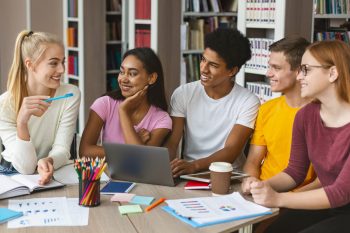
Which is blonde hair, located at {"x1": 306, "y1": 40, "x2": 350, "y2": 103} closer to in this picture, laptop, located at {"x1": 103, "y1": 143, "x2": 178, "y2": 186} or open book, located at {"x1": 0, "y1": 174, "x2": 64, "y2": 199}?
laptop, located at {"x1": 103, "y1": 143, "x2": 178, "y2": 186}

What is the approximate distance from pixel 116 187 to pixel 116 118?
714 mm

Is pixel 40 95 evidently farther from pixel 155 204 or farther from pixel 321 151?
pixel 321 151

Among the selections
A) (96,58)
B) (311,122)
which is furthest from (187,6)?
(311,122)

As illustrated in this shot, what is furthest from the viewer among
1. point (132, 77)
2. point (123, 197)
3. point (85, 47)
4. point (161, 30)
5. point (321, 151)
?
point (85, 47)

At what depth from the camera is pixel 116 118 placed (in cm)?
255

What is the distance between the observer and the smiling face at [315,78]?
1.94 meters

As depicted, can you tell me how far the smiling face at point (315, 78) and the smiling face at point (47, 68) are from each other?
3.65 ft

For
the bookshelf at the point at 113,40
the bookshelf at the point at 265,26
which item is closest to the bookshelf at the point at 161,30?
the bookshelf at the point at 265,26

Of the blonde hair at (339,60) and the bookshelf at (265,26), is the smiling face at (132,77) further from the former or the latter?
the bookshelf at (265,26)

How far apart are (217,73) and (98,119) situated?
2.15 feet

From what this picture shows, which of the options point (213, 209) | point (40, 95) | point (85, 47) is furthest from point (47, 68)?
point (85, 47)

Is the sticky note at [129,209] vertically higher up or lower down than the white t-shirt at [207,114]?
lower down

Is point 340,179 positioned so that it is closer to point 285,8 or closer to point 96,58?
point 285,8

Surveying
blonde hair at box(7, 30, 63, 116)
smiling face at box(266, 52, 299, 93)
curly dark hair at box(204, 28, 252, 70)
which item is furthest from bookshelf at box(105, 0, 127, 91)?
smiling face at box(266, 52, 299, 93)
